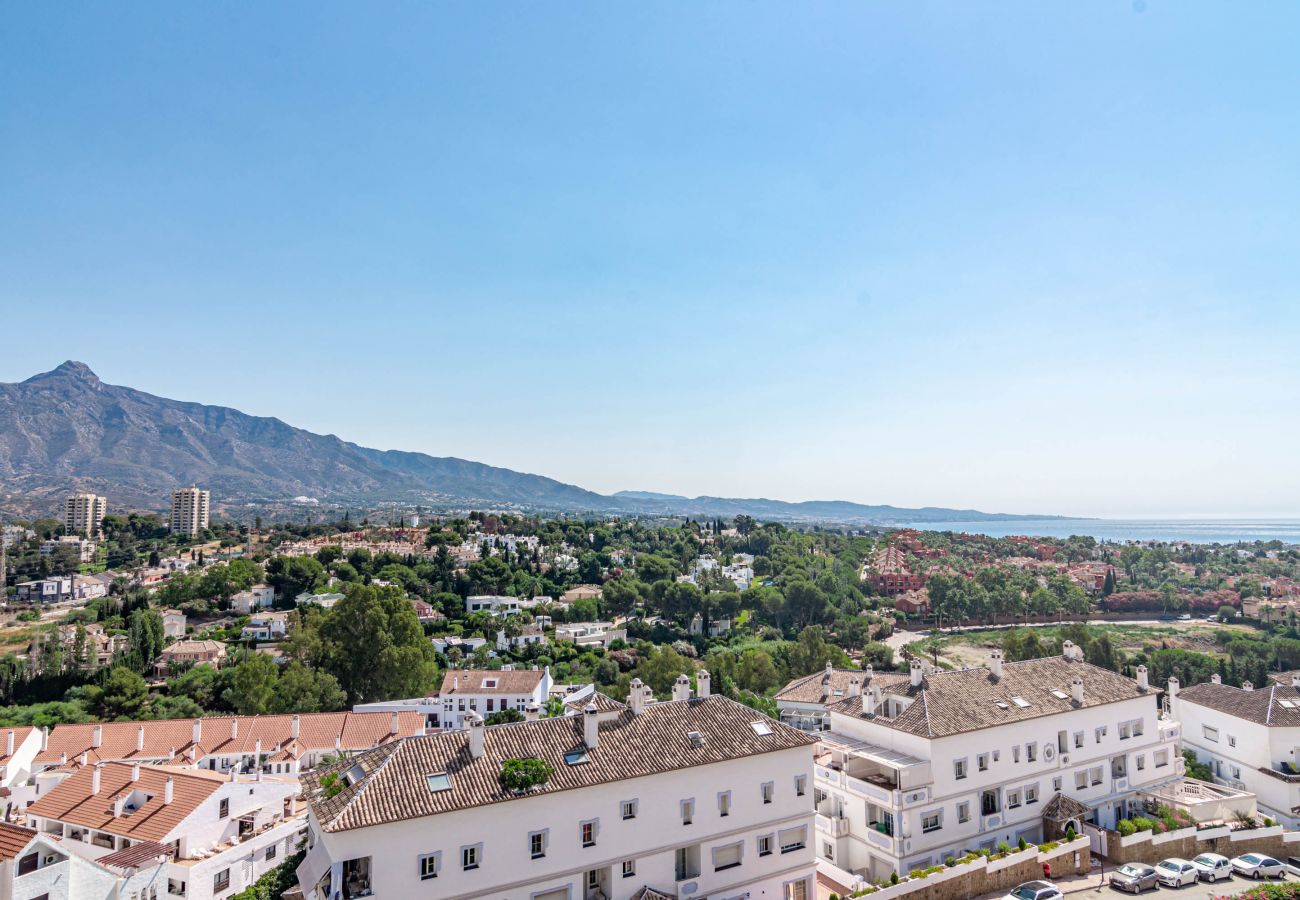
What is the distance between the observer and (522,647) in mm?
75062

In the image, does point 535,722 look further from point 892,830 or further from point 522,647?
point 522,647

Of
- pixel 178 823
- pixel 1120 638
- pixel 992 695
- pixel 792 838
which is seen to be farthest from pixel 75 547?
pixel 1120 638

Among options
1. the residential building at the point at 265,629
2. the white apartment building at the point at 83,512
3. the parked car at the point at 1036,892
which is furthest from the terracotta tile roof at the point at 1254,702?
the white apartment building at the point at 83,512

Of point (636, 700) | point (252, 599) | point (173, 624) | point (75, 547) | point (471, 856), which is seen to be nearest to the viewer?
point (471, 856)

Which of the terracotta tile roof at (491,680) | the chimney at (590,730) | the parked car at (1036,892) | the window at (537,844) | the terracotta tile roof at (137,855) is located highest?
the chimney at (590,730)

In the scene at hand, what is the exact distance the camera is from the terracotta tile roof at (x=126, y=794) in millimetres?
25062

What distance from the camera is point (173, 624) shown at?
74.9 metres

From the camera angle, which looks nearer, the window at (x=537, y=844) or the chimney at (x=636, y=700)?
the window at (x=537, y=844)

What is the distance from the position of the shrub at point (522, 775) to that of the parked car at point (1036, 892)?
15.8 m

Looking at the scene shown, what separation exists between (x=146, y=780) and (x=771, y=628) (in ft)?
238

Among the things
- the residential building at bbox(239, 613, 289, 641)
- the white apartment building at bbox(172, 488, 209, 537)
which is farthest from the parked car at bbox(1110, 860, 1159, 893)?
A: the white apartment building at bbox(172, 488, 209, 537)

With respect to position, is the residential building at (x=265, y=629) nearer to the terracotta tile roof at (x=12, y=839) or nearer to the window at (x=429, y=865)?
the terracotta tile roof at (x=12, y=839)

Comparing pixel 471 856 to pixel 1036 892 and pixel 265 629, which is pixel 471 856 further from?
pixel 265 629

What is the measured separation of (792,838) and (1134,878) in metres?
11.8
